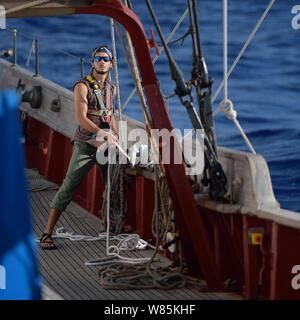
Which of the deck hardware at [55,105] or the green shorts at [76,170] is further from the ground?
the deck hardware at [55,105]

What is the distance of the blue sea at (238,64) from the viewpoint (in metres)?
14.3

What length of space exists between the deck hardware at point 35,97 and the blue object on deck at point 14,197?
606cm

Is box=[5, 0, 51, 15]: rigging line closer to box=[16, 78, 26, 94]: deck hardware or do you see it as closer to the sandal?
the sandal

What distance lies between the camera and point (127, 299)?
471 centimetres

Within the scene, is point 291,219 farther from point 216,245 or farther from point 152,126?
point 152,126

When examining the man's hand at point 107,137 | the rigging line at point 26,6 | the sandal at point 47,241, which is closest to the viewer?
the rigging line at point 26,6

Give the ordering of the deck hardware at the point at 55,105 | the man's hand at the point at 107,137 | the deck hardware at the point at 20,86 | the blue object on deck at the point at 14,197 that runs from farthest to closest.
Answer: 1. the deck hardware at the point at 20,86
2. the deck hardware at the point at 55,105
3. the man's hand at the point at 107,137
4. the blue object on deck at the point at 14,197

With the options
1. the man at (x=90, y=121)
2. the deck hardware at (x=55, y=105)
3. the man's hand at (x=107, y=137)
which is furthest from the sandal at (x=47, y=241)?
the deck hardware at (x=55, y=105)

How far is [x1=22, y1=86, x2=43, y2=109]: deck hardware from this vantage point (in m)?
8.43

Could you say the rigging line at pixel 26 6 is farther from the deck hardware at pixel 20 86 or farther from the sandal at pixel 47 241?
the deck hardware at pixel 20 86

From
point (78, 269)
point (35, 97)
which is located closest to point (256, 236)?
point (78, 269)

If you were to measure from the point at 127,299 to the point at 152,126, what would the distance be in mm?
1219

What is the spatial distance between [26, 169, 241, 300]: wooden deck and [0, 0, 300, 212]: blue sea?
433cm

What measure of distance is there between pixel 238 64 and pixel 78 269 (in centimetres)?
1606
